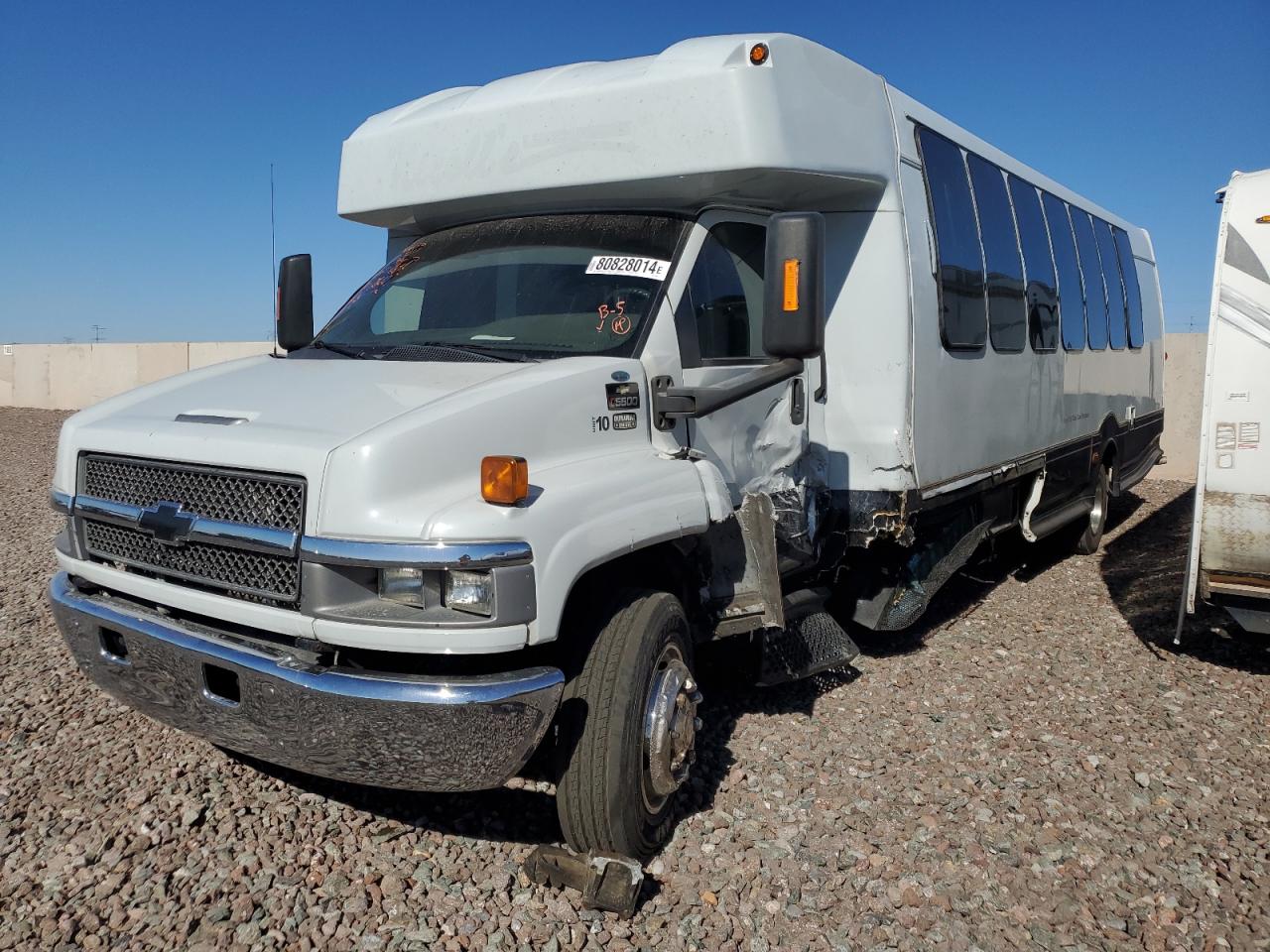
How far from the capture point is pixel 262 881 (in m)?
3.37

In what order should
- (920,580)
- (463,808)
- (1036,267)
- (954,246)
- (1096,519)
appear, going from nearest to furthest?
(463,808) → (954,246) → (920,580) → (1036,267) → (1096,519)

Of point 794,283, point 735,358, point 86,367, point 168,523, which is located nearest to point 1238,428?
point 735,358

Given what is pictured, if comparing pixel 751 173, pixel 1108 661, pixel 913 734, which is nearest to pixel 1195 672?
pixel 1108 661

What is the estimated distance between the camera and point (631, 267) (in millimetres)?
4039

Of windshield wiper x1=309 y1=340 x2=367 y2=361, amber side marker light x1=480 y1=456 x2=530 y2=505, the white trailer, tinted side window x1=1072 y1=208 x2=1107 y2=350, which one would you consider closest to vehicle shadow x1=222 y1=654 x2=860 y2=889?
amber side marker light x1=480 y1=456 x2=530 y2=505

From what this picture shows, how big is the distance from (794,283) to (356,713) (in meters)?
2.13

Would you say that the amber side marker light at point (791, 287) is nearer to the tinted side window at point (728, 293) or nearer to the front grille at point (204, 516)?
the tinted side window at point (728, 293)

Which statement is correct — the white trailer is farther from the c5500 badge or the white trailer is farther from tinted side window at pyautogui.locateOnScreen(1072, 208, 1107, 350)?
the c5500 badge

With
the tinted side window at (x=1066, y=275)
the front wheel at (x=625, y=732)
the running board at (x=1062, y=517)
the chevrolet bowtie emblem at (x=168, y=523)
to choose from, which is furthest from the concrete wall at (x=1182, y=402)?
the chevrolet bowtie emblem at (x=168, y=523)

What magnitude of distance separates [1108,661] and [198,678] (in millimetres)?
5167

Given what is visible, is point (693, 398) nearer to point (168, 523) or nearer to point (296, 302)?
point (168, 523)

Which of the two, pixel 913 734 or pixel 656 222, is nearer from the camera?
pixel 656 222

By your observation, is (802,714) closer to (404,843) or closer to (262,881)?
(404,843)

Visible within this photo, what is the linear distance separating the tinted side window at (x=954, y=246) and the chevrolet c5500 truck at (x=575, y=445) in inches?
1.5
